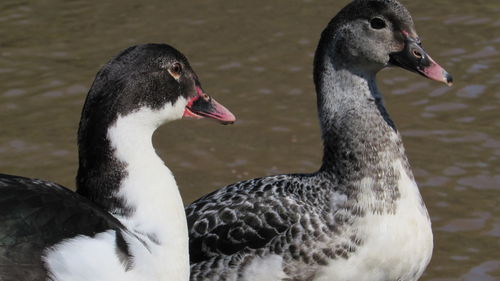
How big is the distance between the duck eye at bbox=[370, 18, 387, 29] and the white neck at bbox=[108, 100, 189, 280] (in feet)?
6.28

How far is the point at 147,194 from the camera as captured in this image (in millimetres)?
5547

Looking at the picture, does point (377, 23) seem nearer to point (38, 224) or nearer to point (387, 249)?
point (387, 249)

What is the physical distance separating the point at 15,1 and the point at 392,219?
783cm

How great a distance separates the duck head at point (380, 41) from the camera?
6.78m

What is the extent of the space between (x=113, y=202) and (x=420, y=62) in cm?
237

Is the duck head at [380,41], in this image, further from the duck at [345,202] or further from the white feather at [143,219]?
the white feather at [143,219]

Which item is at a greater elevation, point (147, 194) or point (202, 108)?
point (202, 108)

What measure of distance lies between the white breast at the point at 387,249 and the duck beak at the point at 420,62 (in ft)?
2.56

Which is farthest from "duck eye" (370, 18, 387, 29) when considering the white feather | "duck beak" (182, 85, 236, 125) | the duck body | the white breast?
the duck body

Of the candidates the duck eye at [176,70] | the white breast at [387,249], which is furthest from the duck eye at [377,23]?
the duck eye at [176,70]

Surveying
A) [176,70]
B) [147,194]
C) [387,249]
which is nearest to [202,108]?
[176,70]

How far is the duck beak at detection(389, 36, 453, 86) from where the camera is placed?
6754 millimetres

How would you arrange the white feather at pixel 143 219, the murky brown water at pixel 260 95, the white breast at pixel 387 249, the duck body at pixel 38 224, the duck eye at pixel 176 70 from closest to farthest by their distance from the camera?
the duck body at pixel 38 224 → the white feather at pixel 143 219 → the duck eye at pixel 176 70 → the white breast at pixel 387 249 → the murky brown water at pixel 260 95

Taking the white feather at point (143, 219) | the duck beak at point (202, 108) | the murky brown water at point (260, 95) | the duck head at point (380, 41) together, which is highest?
the duck head at point (380, 41)
